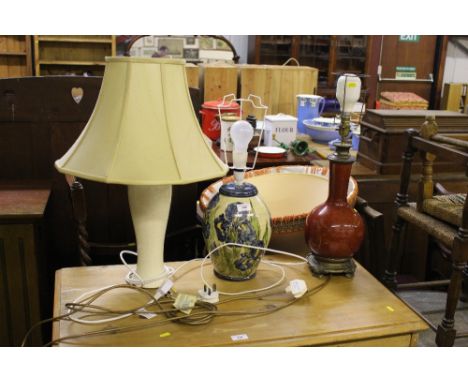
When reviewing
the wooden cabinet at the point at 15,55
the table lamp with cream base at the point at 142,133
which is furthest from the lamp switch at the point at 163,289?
the wooden cabinet at the point at 15,55

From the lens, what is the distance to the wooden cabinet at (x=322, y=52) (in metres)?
5.22

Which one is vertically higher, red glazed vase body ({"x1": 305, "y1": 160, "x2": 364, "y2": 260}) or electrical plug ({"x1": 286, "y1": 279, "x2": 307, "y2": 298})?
red glazed vase body ({"x1": 305, "y1": 160, "x2": 364, "y2": 260})

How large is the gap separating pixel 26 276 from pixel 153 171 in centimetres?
88

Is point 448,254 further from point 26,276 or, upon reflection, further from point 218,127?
point 26,276

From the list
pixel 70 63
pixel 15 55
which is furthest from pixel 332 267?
pixel 15 55

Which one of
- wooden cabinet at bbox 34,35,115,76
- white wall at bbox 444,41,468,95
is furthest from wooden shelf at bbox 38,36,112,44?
white wall at bbox 444,41,468,95

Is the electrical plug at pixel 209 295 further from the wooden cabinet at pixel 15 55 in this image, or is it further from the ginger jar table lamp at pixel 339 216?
the wooden cabinet at pixel 15 55

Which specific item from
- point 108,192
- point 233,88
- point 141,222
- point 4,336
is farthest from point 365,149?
point 4,336

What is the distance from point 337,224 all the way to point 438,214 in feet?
2.16

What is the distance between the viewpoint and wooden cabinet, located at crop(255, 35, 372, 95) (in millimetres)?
5223

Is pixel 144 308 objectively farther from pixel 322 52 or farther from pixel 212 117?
pixel 322 52

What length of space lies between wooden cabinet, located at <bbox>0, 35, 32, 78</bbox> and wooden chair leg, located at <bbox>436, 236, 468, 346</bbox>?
4.38 metres

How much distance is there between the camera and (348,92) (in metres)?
1.18

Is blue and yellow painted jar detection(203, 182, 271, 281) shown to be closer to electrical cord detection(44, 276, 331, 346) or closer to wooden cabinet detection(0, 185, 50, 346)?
electrical cord detection(44, 276, 331, 346)
